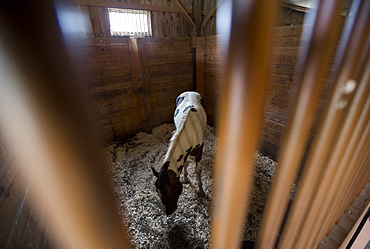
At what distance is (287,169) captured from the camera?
0.37 m

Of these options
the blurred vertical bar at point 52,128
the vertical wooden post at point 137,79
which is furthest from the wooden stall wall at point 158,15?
the blurred vertical bar at point 52,128

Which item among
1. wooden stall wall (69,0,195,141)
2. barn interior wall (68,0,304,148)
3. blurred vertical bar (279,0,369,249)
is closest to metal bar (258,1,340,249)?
blurred vertical bar (279,0,369,249)

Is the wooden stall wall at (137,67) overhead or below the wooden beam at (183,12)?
below

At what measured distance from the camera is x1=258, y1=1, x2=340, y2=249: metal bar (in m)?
0.27

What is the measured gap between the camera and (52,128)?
21 centimetres

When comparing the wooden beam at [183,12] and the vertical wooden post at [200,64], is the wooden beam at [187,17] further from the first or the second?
the vertical wooden post at [200,64]

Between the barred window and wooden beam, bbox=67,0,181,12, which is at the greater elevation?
wooden beam, bbox=67,0,181,12

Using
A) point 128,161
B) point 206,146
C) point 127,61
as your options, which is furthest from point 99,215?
point 127,61

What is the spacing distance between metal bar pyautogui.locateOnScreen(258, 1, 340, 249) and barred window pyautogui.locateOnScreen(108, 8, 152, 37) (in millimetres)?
3485

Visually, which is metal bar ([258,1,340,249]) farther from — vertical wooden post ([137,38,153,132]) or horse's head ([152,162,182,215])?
vertical wooden post ([137,38,153,132])

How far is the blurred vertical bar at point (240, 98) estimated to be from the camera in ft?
0.73

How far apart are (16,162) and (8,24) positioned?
0.23 m

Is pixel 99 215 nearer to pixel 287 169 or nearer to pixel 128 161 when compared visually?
pixel 287 169

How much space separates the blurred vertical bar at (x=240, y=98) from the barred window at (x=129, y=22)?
347cm
